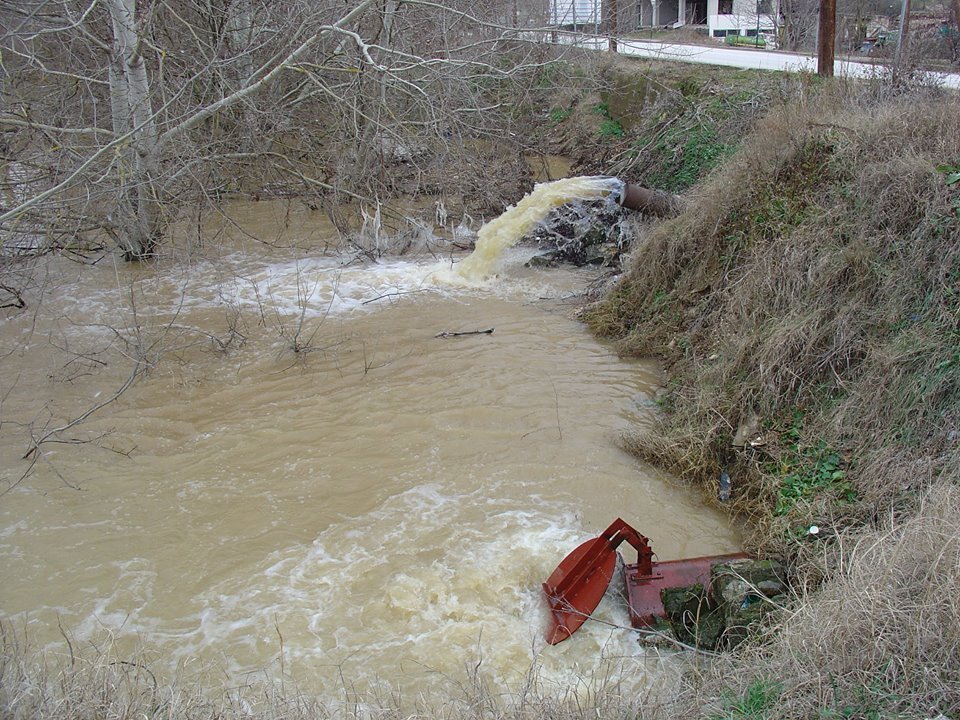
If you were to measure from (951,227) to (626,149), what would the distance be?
10.1 metres

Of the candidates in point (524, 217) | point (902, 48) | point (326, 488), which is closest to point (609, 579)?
point (326, 488)

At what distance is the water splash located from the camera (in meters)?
12.2

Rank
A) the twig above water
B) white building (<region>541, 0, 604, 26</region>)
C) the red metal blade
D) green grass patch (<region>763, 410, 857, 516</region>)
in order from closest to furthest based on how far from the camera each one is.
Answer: the red metal blade
green grass patch (<region>763, 410, 857, 516</region>)
the twig above water
white building (<region>541, 0, 604, 26</region>)

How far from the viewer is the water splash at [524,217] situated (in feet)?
40.0

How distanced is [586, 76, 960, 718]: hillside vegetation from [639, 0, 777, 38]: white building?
23789mm

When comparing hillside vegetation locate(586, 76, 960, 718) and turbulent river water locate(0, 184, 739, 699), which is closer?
hillside vegetation locate(586, 76, 960, 718)

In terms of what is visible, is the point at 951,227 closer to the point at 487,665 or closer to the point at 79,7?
the point at 487,665

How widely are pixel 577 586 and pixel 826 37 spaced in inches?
405

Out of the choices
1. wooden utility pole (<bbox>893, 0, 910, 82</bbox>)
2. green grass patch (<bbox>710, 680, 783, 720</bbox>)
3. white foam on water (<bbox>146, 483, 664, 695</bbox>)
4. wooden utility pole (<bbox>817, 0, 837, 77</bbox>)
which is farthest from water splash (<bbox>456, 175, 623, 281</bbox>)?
green grass patch (<bbox>710, 680, 783, 720</bbox>)

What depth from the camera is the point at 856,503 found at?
205 inches

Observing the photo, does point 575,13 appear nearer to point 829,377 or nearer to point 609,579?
point 829,377

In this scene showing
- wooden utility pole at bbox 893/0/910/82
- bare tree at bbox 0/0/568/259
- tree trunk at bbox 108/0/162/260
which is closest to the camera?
bare tree at bbox 0/0/568/259

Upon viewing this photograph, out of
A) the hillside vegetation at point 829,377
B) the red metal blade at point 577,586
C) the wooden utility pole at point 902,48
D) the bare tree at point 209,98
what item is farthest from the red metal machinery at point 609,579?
the wooden utility pole at point 902,48

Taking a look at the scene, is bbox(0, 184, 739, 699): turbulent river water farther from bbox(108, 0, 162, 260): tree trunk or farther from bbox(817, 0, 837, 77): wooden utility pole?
bbox(817, 0, 837, 77): wooden utility pole
